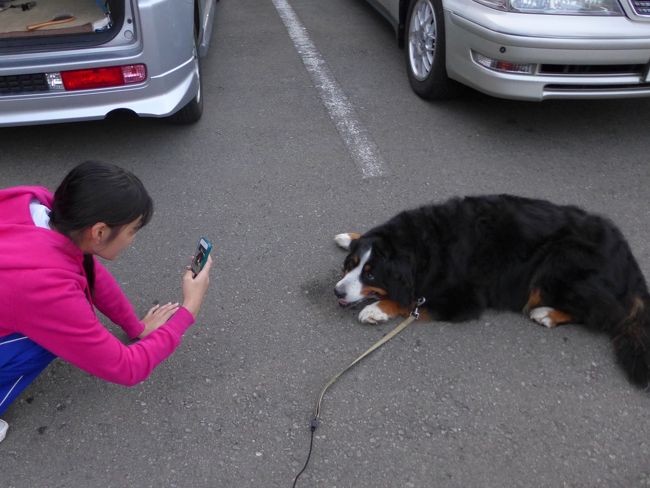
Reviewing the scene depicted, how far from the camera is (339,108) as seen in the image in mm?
4824

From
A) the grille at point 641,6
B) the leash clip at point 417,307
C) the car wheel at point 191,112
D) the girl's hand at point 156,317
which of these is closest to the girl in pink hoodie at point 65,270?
the girl's hand at point 156,317

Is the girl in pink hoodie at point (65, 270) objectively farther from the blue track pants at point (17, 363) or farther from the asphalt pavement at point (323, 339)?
the asphalt pavement at point (323, 339)

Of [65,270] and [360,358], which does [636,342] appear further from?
[65,270]

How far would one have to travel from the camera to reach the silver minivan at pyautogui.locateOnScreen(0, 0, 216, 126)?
3.46 m

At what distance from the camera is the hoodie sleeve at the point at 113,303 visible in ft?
8.00

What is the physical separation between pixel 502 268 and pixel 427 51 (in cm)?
265

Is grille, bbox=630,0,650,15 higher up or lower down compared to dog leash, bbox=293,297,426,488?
higher up

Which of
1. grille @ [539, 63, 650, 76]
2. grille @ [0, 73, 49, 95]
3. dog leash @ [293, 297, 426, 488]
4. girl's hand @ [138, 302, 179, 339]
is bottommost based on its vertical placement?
girl's hand @ [138, 302, 179, 339]

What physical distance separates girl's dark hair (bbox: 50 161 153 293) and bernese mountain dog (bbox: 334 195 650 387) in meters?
1.18

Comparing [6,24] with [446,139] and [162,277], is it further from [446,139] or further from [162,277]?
[446,139]

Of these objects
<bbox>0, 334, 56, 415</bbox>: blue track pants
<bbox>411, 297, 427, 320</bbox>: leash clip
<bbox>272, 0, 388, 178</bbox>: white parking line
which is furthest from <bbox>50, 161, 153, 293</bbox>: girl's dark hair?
<bbox>272, 0, 388, 178</bbox>: white parking line

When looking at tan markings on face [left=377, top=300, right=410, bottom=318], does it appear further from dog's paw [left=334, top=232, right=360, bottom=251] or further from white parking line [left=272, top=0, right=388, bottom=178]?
white parking line [left=272, top=0, right=388, bottom=178]

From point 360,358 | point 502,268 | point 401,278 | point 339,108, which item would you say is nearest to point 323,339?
point 360,358

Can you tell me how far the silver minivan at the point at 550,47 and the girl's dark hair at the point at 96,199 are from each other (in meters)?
2.85
